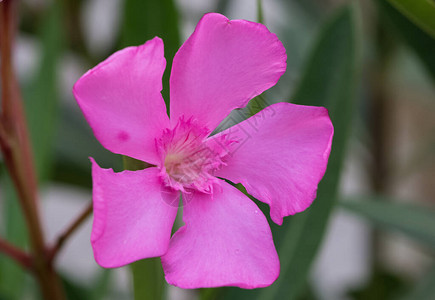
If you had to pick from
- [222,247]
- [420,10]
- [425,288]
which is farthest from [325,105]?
[425,288]

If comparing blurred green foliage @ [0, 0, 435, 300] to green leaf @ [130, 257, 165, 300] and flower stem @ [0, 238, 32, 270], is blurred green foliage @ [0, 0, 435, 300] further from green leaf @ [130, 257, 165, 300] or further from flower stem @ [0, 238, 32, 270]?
flower stem @ [0, 238, 32, 270]

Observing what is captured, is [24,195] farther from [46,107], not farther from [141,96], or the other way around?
[46,107]

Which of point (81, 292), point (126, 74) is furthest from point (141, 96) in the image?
point (81, 292)

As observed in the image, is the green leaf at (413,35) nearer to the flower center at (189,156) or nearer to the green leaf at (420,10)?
the green leaf at (420,10)

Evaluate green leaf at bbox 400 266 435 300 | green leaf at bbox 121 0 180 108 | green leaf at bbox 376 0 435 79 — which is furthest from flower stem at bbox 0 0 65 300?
green leaf at bbox 400 266 435 300

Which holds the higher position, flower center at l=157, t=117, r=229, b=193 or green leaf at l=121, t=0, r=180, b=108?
green leaf at l=121, t=0, r=180, b=108

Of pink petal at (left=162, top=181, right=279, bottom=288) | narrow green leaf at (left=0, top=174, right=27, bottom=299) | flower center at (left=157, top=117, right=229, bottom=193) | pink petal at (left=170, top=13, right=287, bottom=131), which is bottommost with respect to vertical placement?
narrow green leaf at (left=0, top=174, right=27, bottom=299)

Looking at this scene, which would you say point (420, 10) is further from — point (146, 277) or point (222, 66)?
point (146, 277)
